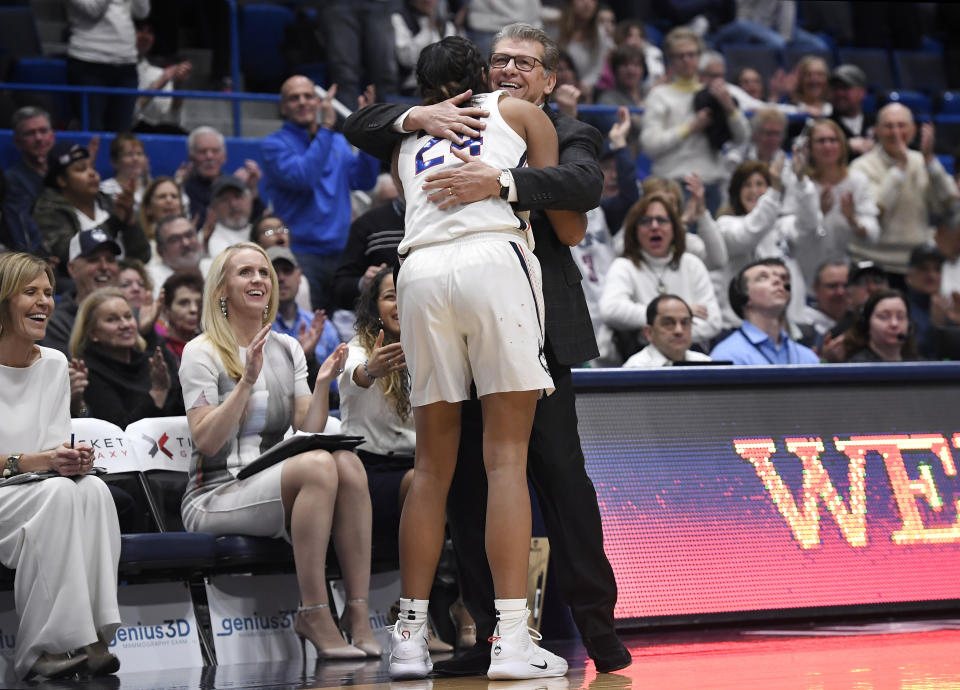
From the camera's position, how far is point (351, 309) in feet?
23.1

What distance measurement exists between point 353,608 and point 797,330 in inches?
174

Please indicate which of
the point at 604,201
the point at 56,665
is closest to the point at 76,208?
the point at 604,201

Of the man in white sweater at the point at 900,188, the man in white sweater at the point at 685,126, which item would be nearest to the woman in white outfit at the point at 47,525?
the man in white sweater at the point at 685,126

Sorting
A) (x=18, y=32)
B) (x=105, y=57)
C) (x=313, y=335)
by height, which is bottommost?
(x=313, y=335)

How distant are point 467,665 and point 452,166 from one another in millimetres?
1537

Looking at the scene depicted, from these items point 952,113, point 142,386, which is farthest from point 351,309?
point 952,113

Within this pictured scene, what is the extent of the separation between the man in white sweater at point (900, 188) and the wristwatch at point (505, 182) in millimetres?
6701

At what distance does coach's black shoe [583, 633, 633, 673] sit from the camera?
13.0ft

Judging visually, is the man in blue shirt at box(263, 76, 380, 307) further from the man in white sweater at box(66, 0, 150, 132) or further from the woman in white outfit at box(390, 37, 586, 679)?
the woman in white outfit at box(390, 37, 586, 679)

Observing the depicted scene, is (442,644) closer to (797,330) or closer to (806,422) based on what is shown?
(806,422)

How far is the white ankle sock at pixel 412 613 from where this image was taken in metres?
3.97

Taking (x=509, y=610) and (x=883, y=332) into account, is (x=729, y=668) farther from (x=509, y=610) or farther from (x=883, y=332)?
(x=883, y=332)

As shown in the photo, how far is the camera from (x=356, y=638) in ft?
16.1

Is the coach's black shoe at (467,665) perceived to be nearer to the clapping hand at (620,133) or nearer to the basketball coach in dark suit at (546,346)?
the basketball coach in dark suit at (546,346)
